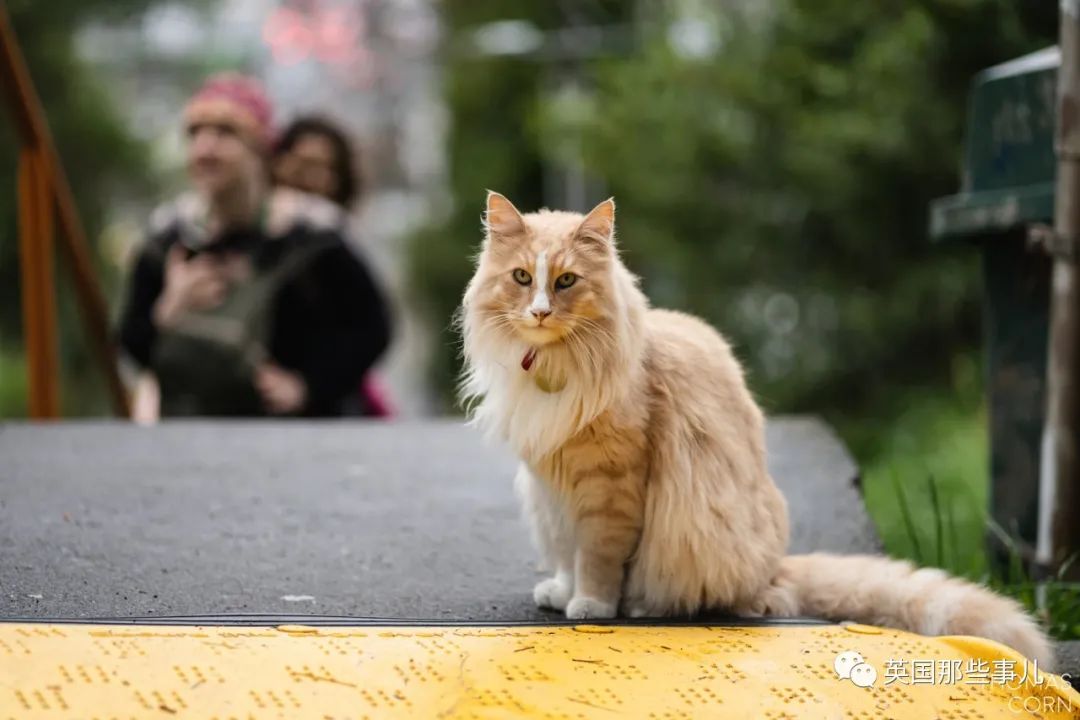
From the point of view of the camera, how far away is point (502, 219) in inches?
88.3

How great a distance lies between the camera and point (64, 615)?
2.11 m

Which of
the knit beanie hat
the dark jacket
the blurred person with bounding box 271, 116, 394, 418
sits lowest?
the dark jacket

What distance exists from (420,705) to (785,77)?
144 inches

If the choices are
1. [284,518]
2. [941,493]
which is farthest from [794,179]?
[284,518]

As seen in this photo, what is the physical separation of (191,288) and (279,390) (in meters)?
0.52

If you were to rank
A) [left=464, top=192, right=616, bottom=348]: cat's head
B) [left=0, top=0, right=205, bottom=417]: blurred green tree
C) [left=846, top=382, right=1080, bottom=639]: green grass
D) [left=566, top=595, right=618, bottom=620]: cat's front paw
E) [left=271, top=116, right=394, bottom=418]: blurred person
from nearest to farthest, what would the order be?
[left=464, top=192, right=616, bottom=348]: cat's head, [left=566, top=595, right=618, bottom=620]: cat's front paw, [left=846, top=382, right=1080, bottom=639]: green grass, [left=271, top=116, right=394, bottom=418]: blurred person, [left=0, top=0, right=205, bottom=417]: blurred green tree

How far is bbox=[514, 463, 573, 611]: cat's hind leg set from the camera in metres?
2.38

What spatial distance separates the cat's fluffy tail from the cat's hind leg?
42 centimetres

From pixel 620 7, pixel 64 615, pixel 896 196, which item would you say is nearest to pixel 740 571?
pixel 64 615

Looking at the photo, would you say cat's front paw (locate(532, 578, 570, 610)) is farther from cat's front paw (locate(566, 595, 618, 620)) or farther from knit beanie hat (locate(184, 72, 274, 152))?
knit beanie hat (locate(184, 72, 274, 152))

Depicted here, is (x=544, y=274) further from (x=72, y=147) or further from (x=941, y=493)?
(x=72, y=147)

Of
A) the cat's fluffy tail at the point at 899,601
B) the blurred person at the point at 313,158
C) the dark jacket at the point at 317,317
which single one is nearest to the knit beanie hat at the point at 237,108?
the blurred person at the point at 313,158

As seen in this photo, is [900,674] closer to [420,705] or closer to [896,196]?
[420,705]

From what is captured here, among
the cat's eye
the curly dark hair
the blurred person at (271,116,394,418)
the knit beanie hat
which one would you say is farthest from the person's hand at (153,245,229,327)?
the cat's eye
